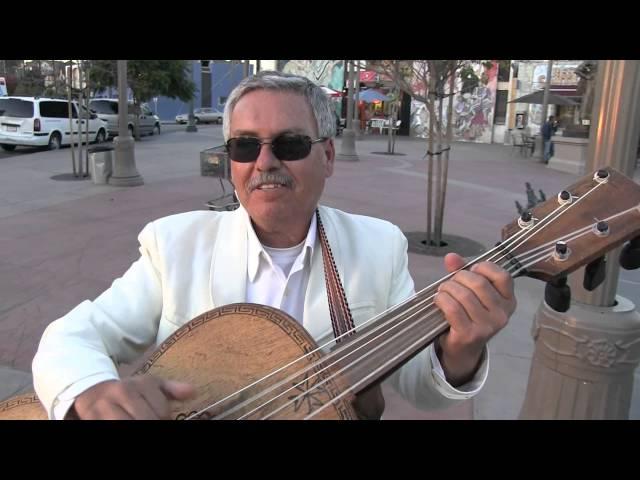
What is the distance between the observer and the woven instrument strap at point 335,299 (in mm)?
1666

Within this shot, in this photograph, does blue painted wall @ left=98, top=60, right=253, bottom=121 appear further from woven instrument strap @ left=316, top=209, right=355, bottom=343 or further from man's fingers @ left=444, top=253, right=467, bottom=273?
man's fingers @ left=444, top=253, right=467, bottom=273

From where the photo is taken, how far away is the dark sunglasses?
168cm

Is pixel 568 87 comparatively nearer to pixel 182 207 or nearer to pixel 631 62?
pixel 182 207

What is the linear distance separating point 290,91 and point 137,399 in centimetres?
103

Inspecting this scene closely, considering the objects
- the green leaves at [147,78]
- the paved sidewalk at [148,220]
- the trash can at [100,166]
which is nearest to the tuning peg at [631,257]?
the paved sidewalk at [148,220]

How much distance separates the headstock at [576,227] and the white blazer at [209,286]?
42 centimetres

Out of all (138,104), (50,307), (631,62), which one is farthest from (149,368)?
(138,104)

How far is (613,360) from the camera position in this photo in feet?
8.61

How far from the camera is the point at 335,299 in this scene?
5.57 ft

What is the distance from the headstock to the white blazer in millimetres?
420

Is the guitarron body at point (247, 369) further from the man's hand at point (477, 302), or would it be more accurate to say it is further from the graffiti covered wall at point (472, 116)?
the graffiti covered wall at point (472, 116)

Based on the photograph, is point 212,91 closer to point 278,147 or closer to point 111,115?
point 111,115

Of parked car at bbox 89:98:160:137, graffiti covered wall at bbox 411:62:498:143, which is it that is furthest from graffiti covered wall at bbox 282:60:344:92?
parked car at bbox 89:98:160:137

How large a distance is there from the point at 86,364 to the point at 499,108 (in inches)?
1265
